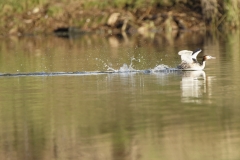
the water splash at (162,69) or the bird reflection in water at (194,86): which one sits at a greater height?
the water splash at (162,69)

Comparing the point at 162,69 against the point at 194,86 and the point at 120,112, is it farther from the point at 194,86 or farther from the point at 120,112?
the point at 120,112

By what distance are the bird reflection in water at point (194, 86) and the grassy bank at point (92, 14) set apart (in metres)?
24.2

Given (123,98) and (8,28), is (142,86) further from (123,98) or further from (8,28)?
(8,28)

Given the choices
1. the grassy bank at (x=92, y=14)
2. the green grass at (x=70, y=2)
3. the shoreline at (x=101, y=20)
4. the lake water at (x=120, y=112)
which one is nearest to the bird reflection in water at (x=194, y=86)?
the lake water at (x=120, y=112)

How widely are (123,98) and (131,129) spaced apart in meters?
3.75

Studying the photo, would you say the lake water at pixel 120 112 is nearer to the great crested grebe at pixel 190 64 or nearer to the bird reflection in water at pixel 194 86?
the bird reflection in water at pixel 194 86

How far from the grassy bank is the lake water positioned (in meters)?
19.1

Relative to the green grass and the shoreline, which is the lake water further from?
the green grass

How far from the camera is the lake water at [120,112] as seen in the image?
1197cm

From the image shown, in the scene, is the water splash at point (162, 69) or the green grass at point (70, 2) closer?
the water splash at point (162, 69)

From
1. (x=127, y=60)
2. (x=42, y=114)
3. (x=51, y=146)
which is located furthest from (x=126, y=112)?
(x=127, y=60)

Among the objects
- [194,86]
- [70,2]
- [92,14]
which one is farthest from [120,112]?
[70,2]

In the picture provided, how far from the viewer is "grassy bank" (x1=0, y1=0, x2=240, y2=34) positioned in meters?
47.1

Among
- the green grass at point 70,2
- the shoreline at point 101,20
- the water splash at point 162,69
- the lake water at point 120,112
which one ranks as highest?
the green grass at point 70,2
